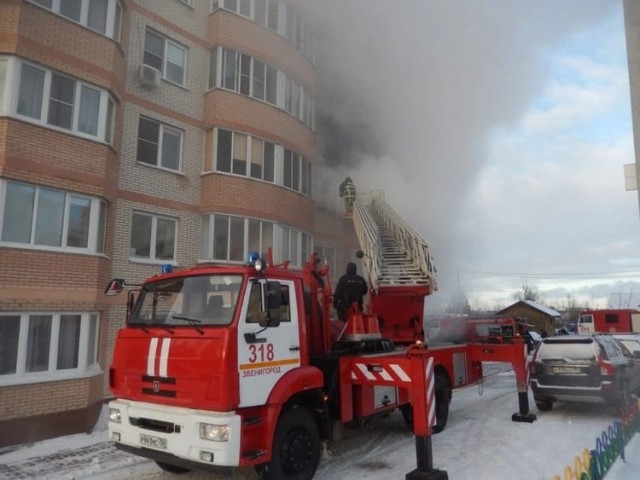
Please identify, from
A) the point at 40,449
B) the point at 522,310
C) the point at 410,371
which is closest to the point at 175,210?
the point at 40,449

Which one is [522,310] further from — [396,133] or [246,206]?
[246,206]

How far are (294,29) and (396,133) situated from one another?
5.20 metres

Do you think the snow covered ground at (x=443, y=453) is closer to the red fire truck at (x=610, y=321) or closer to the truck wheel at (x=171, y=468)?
the truck wheel at (x=171, y=468)

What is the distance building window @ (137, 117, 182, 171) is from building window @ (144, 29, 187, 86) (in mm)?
1358

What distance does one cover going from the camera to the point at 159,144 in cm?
1229

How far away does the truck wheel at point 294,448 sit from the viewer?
4863 millimetres

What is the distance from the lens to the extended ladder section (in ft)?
30.8

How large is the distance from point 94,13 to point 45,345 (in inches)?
271

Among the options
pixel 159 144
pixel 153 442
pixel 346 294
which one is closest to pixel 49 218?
pixel 159 144

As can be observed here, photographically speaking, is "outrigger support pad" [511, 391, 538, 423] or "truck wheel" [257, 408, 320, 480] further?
"outrigger support pad" [511, 391, 538, 423]

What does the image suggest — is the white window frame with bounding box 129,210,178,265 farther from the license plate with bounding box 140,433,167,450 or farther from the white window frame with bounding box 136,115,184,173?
the license plate with bounding box 140,433,167,450

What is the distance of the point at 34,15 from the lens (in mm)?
9328

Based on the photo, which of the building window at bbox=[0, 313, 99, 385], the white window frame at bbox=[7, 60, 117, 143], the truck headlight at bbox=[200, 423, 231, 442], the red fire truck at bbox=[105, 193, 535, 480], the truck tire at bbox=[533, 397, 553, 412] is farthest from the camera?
the truck tire at bbox=[533, 397, 553, 412]

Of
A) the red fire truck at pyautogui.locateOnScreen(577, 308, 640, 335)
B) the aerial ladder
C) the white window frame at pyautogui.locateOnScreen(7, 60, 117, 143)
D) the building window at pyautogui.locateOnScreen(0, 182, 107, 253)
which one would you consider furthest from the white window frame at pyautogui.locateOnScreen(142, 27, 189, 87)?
the red fire truck at pyautogui.locateOnScreen(577, 308, 640, 335)
